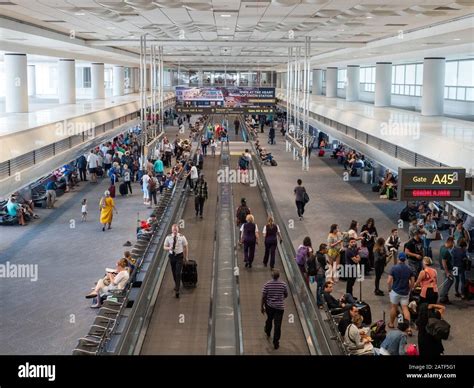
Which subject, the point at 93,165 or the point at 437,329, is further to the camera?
the point at 93,165

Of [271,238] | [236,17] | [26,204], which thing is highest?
[236,17]

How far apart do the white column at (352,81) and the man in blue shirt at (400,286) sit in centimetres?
3191

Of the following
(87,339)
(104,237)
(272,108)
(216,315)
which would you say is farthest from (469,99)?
(87,339)

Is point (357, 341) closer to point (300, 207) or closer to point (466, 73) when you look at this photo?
point (300, 207)

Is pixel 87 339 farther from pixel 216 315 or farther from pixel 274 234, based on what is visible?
pixel 274 234

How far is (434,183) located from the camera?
44.0 ft

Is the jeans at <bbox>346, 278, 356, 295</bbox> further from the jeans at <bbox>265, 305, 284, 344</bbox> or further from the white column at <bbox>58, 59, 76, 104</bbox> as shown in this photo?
the white column at <bbox>58, 59, 76, 104</bbox>

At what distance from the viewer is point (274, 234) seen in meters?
14.0

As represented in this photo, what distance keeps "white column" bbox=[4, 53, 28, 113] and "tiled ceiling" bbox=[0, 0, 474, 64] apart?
5.01 metres

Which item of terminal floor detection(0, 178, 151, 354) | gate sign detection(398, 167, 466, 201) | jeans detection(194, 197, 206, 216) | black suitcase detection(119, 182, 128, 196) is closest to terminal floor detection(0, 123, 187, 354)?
terminal floor detection(0, 178, 151, 354)

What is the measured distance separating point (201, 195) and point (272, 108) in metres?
20.7

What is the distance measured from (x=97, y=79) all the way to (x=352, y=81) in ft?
49.4

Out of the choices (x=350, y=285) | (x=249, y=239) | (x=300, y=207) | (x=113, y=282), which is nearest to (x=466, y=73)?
(x=300, y=207)

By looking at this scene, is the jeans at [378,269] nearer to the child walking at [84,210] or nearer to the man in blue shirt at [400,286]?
the man in blue shirt at [400,286]
